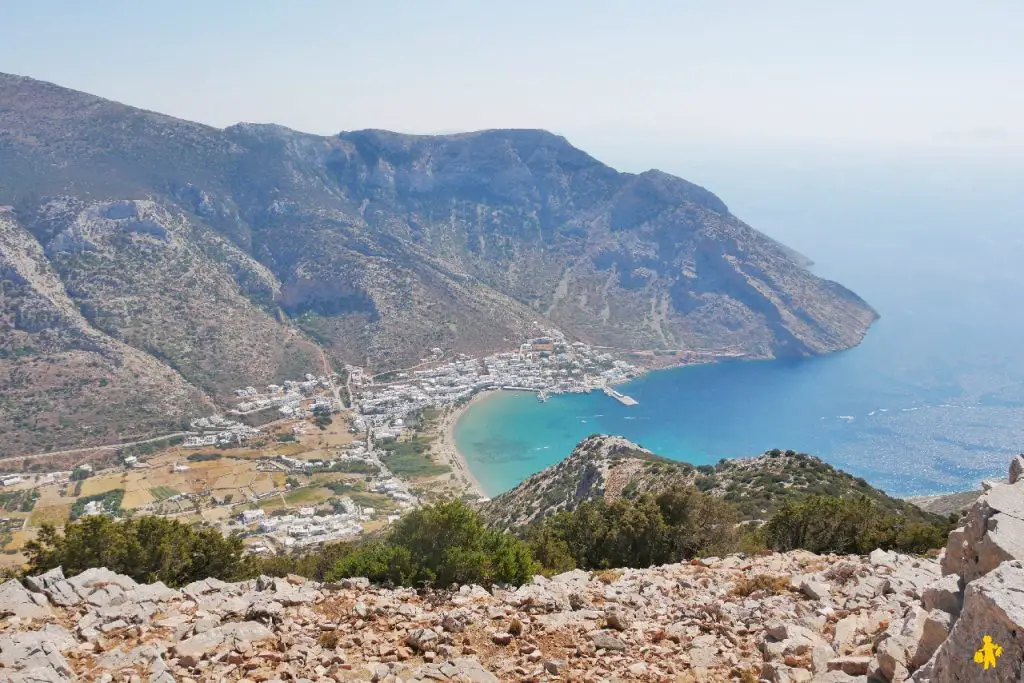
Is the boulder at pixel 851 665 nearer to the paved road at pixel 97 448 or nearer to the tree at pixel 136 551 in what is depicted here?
the tree at pixel 136 551

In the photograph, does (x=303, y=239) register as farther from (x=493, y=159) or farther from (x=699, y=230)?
(x=699, y=230)

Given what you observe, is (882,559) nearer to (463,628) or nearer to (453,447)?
(463,628)

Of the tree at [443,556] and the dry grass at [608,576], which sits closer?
the tree at [443,556]

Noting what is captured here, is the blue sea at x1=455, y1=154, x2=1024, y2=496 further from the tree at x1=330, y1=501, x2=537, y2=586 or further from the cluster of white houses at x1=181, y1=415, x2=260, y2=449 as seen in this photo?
the tree at x1=330, y1=501, x2=537, y2=586

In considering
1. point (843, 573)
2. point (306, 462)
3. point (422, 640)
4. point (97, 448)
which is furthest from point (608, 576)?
point (97, 448)

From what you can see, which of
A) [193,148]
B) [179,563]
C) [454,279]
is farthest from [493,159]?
[179,563]

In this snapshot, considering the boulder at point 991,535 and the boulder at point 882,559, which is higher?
the boulder at point 991,535

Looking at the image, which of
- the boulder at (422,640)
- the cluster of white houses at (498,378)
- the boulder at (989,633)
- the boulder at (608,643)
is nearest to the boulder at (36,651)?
the boulder at (422,640)
